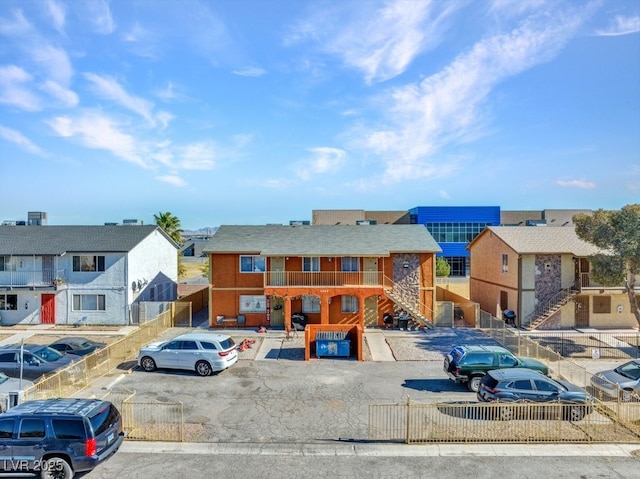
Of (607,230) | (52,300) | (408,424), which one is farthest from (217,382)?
(607,230)

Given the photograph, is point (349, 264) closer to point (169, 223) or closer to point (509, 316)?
point (509, 316)

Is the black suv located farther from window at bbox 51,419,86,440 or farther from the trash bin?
the trash bin

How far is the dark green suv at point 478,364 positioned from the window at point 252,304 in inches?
576

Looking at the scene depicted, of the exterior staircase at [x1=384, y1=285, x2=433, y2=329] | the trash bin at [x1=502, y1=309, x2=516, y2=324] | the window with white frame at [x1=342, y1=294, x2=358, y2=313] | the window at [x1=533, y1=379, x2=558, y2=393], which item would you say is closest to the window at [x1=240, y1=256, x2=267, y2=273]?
the window with white frame at [x1=342, y1=294, x2=358, y2=313]

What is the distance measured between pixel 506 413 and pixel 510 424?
0.37 meters

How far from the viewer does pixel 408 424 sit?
1272cm

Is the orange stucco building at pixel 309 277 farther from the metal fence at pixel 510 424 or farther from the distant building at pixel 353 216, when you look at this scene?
the distant building at pixel 353 216

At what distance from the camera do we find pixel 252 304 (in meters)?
29.4

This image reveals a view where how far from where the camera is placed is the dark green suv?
680 inches

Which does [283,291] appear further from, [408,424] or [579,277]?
[579,277]

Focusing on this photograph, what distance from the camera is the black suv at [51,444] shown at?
33.9 feet

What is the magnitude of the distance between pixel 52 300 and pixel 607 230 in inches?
1373

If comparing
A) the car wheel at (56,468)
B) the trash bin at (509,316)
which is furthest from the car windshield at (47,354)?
the trash bin at (509,316)

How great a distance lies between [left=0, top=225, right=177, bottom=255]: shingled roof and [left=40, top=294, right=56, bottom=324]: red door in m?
3.29
